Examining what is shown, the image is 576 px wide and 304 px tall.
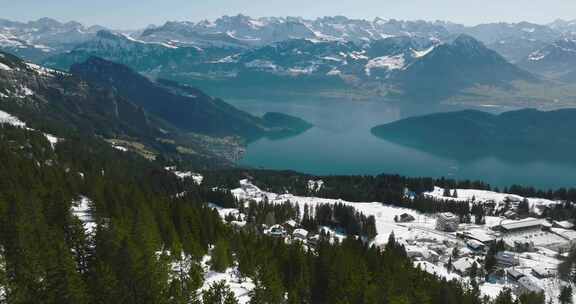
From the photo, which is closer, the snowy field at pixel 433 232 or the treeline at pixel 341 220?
the snowy field at pixel 433 232

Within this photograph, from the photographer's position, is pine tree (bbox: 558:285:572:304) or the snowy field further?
the snowy field

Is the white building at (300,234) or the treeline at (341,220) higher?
the white building at (300,234)

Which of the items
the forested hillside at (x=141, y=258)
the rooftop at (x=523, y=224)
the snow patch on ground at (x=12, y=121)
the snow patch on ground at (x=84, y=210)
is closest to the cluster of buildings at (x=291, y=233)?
the forested hillside at (x=141, y=258)

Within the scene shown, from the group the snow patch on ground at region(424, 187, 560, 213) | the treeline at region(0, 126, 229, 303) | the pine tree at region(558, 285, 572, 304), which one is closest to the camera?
the treeline at region(0, 126, 229, 303)

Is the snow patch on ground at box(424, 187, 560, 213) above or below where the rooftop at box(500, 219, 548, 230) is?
below

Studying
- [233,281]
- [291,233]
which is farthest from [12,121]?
[233,281]

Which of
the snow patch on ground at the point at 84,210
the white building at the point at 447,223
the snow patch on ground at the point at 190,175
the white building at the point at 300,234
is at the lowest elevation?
the snow patch on ground at the point at 190,175

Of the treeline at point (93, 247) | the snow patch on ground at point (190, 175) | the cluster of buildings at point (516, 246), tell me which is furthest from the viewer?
the snow patch on ground at point (190, 175)

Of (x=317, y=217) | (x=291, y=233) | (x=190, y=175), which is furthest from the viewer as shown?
(x=190, y=175)

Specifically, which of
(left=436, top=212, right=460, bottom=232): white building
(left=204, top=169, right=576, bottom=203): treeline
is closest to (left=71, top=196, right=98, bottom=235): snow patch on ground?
(left=204, top=169, right=576, bottom=203): treeline

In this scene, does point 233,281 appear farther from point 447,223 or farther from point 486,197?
point 486,197

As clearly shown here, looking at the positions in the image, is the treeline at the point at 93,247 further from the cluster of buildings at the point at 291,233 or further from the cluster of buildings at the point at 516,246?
the cluster of buildings at the point at 516,246

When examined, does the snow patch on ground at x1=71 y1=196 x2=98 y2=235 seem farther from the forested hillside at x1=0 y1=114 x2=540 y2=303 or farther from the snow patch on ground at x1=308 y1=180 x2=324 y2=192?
the snow patch on ground at x1=308 y1=180 x2=324 y2=192

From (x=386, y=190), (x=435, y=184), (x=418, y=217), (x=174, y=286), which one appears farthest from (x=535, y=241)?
(x=174, y=286)
